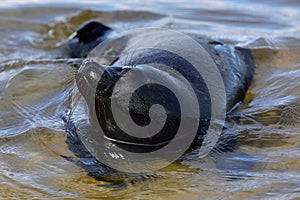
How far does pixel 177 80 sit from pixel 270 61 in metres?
2.03

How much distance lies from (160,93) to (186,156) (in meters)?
0.50

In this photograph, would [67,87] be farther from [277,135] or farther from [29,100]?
[277,135]

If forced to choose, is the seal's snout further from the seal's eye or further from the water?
the seal's eye

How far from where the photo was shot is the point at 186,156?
3.44 metres

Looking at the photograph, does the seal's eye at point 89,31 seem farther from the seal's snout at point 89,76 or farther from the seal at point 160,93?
the seal's snout at point 89,76

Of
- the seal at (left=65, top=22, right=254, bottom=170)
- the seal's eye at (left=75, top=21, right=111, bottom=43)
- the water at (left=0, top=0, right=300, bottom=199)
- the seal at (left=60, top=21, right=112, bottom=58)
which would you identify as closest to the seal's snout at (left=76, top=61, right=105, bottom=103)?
the seal at (left=65, top=22, right=254, bottom=170)

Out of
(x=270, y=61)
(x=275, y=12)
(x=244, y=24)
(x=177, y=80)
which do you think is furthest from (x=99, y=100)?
(x=275, y=12)

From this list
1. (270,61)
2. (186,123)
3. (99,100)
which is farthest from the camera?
(270,61)

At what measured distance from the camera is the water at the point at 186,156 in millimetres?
3137

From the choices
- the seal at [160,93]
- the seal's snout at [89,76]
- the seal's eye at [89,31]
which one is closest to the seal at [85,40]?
the seal's eye at [89,31]

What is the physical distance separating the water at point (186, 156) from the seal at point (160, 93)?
13 centimetres

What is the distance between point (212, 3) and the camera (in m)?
7.39

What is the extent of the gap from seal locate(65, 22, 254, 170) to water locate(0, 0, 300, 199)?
0.42 feet

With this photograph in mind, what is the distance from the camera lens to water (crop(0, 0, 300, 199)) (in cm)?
314
